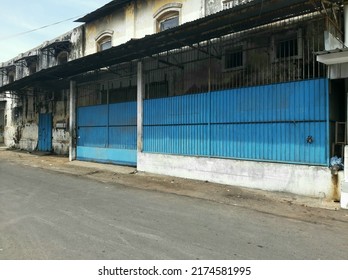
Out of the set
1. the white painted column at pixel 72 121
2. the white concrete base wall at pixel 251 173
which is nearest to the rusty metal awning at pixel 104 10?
the white painted column at pixel 72 121

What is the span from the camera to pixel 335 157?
8352 mm

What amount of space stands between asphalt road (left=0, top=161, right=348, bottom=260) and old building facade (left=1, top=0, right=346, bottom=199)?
2690 mm

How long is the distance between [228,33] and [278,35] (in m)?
1.68

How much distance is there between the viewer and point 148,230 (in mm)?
5625

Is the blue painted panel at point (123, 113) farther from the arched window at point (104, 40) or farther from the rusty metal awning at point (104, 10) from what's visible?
the rusty metal awning at point (104, 10)

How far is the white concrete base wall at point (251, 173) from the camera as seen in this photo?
8445mm

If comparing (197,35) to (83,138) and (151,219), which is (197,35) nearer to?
(151,219)

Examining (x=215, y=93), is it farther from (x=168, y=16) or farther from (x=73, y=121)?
(x=73, y=121)

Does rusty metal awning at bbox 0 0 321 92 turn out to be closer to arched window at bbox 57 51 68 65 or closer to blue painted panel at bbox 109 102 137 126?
blue painted panel at bbox 109 102 137 126

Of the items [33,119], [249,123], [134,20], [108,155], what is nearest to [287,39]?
[249,123]

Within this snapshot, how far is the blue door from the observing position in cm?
2225

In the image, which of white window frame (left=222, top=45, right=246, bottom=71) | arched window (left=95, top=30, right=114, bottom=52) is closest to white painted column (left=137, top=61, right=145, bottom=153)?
white window frame (left=222, top=45, right=246, bottom=71)

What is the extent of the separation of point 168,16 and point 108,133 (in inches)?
262

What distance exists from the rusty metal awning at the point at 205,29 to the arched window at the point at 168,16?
8.20 feet
